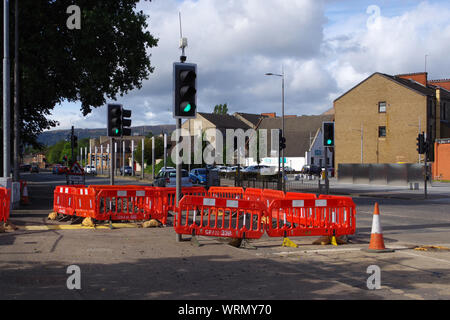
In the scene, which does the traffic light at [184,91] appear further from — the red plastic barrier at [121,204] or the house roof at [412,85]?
the house roof at [412,85]

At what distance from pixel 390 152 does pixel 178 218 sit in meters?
57.9

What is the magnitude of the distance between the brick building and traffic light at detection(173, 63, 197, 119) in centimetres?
5260

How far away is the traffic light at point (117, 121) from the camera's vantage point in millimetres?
16812

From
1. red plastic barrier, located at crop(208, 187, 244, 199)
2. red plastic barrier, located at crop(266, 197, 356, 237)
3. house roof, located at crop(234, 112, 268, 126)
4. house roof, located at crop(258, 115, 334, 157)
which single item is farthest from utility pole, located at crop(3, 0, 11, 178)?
house roof, located at crop(234, 112, 268, 126)

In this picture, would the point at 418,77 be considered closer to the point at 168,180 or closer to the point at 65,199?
the point at 168,180

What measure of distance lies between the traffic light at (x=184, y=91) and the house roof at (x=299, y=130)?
73.7 m

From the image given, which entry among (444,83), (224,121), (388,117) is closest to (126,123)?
(388,117)

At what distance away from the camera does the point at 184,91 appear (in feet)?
33.7

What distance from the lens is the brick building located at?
200 feet

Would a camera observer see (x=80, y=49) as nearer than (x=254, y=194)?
No

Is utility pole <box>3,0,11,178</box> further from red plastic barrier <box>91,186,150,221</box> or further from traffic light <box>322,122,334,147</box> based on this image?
traffic light <box>322,122,334,147</box>

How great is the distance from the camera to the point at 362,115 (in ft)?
219

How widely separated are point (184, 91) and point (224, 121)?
313 feet
